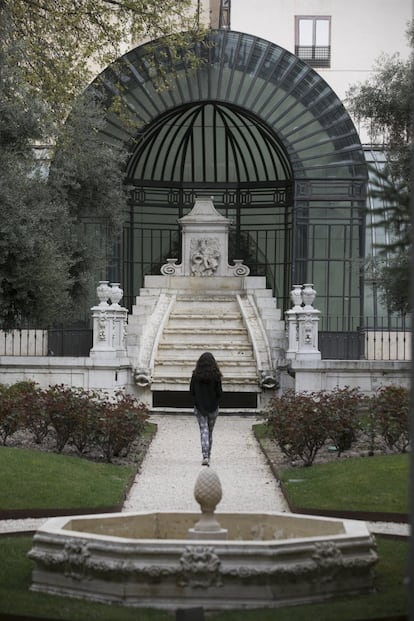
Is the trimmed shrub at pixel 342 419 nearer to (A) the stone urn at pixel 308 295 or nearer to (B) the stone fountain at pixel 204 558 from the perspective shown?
(A) the stone urn at pixel 308 295

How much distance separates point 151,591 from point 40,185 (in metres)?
12.6

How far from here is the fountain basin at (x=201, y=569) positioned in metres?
9.80

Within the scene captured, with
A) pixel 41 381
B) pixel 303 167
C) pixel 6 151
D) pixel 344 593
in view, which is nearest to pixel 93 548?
pixel 344 593

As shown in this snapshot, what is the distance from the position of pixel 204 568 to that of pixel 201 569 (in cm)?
2

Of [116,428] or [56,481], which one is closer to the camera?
[56,481]

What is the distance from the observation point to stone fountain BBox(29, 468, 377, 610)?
9797 mm

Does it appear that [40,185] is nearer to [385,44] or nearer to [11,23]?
[11,23]

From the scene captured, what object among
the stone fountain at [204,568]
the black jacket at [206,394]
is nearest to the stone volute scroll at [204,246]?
the black jacket at [206,394]

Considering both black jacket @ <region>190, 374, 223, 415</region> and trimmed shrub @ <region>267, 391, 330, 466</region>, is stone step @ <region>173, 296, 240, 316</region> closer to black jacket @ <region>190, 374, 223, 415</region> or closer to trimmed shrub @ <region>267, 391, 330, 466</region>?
trimmed shrub @ <region>267, 391, 330, 466</region>

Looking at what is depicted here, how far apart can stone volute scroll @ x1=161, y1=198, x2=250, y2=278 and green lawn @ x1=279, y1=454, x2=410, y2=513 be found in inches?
605

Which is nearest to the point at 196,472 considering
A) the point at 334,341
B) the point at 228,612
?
the point at 228,612

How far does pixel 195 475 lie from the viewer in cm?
1769

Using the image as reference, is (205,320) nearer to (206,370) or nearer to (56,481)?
(206,370)

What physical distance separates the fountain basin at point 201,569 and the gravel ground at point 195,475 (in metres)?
3.29
